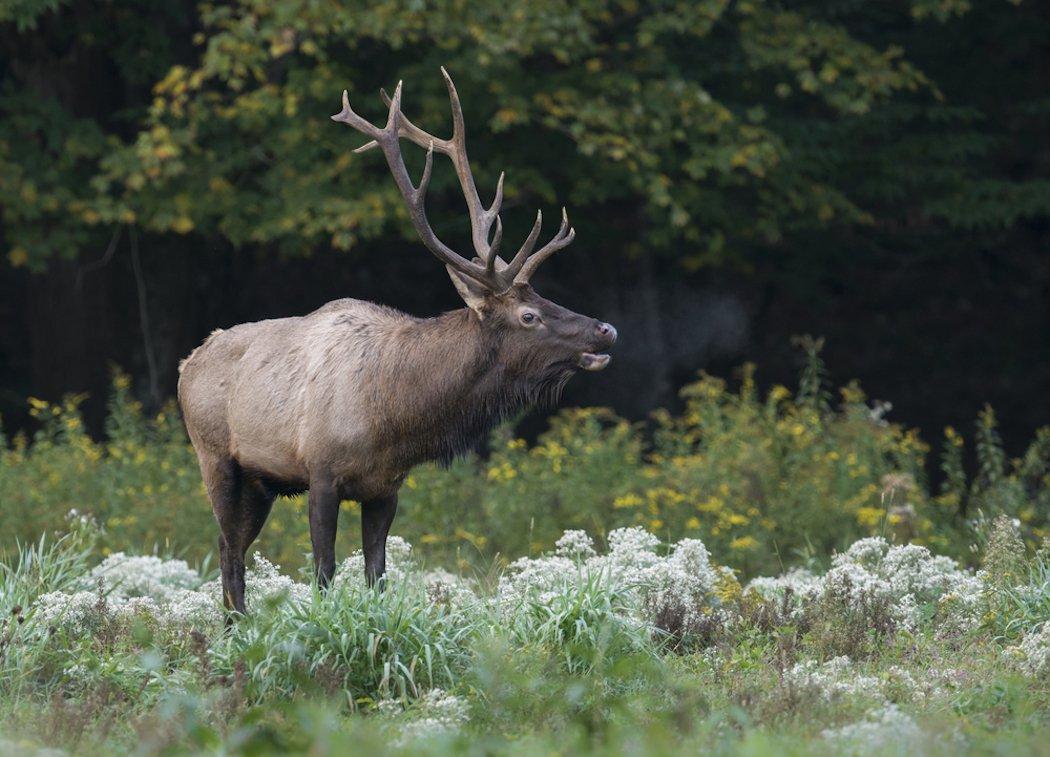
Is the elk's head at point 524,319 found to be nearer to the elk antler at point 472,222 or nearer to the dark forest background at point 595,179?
the elk antler at point 472,222

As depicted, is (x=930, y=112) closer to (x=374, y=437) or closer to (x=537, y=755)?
(x=374, y=437)

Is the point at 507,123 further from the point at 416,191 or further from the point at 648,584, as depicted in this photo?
the point at 648,584

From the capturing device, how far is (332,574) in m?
7.26

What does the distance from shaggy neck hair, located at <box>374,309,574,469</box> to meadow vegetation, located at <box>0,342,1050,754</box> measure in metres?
0.66

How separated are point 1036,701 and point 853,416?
18.9 feet

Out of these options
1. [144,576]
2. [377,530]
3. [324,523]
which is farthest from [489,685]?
[144,576]

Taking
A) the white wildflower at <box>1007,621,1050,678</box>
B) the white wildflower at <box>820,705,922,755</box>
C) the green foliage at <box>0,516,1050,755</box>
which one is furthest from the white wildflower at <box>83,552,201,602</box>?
the white wildflower at <box>1007,621,1050,678</box>

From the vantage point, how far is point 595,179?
14.3m

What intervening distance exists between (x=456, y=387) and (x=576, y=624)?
1.33 m

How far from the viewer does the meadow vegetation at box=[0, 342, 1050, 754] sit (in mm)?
5461

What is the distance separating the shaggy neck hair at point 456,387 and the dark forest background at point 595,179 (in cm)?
567

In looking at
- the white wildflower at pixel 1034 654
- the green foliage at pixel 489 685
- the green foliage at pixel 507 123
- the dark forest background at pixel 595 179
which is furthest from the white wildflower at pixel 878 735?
the dark forest background at pixel 595 179

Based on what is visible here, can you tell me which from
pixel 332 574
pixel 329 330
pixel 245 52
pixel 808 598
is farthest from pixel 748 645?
pixel 245 52

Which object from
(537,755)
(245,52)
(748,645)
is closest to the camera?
(537,755)
